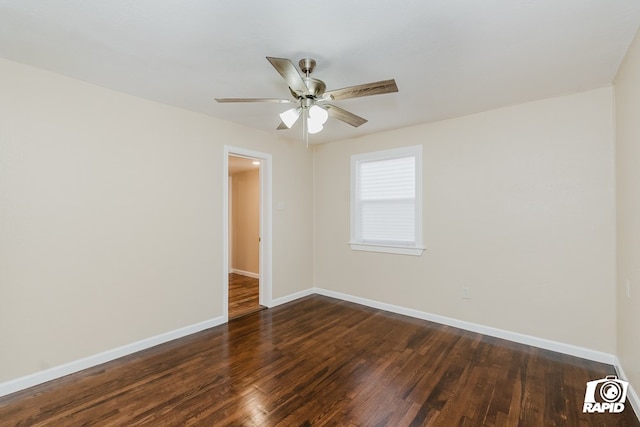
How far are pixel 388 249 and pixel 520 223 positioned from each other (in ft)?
5.08

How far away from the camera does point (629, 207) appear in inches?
83.0

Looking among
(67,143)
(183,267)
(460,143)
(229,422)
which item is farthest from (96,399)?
(460,143)

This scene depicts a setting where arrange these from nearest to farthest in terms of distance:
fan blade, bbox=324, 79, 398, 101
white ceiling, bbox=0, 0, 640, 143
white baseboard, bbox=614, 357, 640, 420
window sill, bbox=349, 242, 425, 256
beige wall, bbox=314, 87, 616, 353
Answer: white ceiling, bbox=0, 0, 640, 143
fan blade, bbox=324, 79, 398, 101
white baseboard, bbox=614, 357, 640, 420
beige wall, bbox=314, 87, 616, 353
window sill, bbox=349, 242, 425, 256

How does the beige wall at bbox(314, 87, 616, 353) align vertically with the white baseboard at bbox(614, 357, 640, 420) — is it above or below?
above

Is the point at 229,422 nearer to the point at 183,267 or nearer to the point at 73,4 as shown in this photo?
the point at 183,267

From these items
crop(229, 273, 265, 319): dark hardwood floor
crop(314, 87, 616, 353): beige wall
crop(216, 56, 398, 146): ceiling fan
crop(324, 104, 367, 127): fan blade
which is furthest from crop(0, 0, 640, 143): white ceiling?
crop(229, 273, 265, 319): dark hardwood floor

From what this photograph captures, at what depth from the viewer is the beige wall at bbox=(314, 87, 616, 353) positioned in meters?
2.61

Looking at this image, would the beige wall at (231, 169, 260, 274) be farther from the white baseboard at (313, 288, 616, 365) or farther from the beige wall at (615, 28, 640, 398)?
the beige wall at (615, 28, 640, 398)

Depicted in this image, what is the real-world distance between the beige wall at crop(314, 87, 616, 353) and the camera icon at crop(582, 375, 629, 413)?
17.4 inches

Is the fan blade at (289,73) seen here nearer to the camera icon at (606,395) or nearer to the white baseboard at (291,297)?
the camera icon at (606,395)

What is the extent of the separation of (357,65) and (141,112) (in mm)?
2140

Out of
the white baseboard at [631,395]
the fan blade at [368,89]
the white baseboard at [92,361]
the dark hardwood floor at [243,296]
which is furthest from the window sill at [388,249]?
the fan blade at [368,89]

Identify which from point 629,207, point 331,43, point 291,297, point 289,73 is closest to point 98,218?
point 289,73

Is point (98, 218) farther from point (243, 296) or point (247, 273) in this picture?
point (247, 273)
